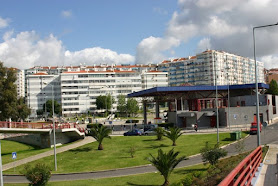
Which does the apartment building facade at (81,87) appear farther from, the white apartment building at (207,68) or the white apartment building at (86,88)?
the white apartment building at (207,68)

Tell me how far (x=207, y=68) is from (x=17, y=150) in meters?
126

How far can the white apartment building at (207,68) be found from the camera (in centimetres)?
15738

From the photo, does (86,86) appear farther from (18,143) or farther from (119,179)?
(119,179)

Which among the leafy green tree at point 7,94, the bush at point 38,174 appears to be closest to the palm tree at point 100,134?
the bush at point 38,174

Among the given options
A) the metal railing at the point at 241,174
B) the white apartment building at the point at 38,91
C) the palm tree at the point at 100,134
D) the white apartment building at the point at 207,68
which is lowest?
the palm tree at the point at 100,134

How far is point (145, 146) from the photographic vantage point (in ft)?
129

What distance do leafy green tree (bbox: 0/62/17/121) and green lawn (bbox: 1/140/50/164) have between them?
18.5ft

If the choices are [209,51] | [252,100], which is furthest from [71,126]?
[209,51]

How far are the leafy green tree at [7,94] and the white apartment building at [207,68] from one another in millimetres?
114140

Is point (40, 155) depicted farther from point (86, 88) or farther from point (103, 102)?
point (86, 88)

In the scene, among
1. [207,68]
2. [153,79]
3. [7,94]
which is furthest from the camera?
[207,68]

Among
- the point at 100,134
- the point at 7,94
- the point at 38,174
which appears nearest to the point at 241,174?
the point at 38,174

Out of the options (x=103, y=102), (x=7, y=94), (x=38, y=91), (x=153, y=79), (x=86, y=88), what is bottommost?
(x=103, y=102)

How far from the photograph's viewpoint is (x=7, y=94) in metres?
53.1
